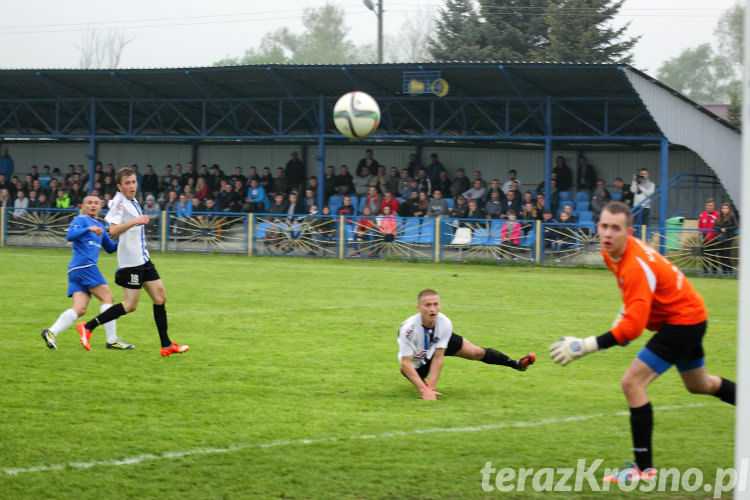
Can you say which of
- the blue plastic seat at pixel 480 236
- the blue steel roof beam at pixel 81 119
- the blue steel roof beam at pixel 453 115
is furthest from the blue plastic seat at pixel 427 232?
the blue steel roof beam at pixel 81 119

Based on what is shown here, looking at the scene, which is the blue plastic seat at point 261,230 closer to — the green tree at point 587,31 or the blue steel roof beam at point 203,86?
the blue steel roof beam at point 203,86

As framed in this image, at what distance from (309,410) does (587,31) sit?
41.8 meters

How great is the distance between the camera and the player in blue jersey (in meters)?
8.94

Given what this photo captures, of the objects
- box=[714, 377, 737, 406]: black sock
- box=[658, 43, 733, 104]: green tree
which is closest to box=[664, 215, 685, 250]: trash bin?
box=[714, 377, 737, 406]: black sock

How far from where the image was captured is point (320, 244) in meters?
22.4

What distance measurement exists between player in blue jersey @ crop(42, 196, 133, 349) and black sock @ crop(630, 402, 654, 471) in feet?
19.9

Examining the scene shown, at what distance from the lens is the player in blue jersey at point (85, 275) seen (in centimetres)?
894

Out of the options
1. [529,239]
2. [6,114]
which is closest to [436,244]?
[529,239]

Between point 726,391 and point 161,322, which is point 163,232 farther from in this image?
point 726,391

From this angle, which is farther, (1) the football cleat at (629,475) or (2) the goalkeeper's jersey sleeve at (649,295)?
(1) the football cleat at (629,475)

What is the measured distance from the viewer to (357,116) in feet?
53.8

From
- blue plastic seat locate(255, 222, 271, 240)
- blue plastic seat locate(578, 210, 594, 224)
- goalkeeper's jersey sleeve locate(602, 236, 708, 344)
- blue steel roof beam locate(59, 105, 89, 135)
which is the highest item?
blue steel roof beam locate(59, 105, 89, 135)

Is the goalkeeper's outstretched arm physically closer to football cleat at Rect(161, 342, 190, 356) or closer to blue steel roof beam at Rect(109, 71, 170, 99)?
football cleat at Rect(161, 342, 190, 356)

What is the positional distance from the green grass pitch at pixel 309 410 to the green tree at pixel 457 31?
36893 mm
